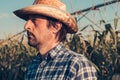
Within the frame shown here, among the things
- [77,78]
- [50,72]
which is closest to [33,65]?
[50,72]

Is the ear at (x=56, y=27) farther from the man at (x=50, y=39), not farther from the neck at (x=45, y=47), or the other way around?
the neck at (x=45, y=47)

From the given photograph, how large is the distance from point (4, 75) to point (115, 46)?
8.80ft

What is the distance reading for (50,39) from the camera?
3.19 m

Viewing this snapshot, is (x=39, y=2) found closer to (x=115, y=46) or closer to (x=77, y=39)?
(x=115, y=46)

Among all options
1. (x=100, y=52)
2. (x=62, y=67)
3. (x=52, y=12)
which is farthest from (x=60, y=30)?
(x=100, y=52)

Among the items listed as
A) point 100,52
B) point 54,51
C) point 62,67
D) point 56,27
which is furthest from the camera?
point 100,52

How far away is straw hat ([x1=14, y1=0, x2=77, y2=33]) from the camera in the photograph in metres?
3.21

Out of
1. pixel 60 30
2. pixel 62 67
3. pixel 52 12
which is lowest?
pixel 62 67

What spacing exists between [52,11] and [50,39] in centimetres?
23

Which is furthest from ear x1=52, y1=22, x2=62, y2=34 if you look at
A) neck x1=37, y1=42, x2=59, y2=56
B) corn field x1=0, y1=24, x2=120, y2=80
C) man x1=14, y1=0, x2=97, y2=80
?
corn field x1=0, y1=24, x2=120, y2=80

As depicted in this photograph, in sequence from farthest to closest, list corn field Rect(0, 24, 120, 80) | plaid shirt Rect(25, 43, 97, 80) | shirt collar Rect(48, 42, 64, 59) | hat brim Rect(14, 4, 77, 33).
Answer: corn field Rect(0, 24, 120, 80) → hat brim Rect(14, 4, 77, 33) → shirt collar Rect(48, 42, 64, 59) → plaid shirt Rect(25, 43, 97, 80)

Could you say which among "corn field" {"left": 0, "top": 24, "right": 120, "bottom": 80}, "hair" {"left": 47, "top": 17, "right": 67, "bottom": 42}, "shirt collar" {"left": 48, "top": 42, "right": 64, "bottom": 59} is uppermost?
"hair" {"left": 47, "top": 17, "right": 67, "bottom": 42}

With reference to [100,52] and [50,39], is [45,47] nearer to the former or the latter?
[50,39]

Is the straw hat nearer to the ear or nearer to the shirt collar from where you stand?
the ear
